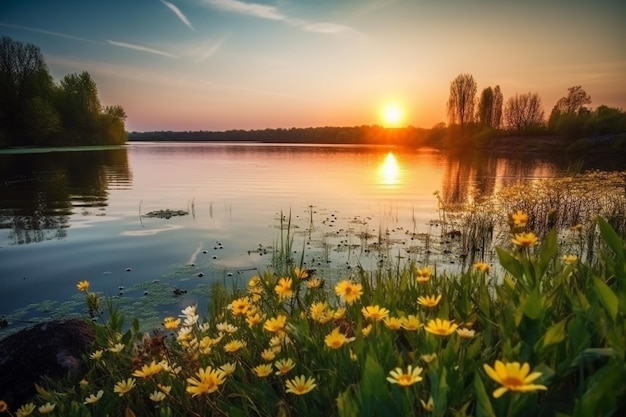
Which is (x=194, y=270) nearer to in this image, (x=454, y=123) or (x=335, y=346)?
(x=335, y=346)

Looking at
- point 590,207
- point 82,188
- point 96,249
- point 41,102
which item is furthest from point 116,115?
point 590,207

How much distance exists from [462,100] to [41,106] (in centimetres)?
8224

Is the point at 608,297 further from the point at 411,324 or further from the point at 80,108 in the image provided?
the point at 80,108

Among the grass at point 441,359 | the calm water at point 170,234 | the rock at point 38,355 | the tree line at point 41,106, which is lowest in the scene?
the calm water at point 170,234

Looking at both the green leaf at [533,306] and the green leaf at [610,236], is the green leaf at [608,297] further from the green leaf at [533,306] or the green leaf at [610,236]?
the green leaf at [610,236]

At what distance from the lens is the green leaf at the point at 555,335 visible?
1638 millimetres

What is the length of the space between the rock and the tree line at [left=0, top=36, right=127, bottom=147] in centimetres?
7568

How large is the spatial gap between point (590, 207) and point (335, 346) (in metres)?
16.5

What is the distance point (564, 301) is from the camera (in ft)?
8.05

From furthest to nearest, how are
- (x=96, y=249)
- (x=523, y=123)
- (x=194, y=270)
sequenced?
(x=523, y=123) → (x=96, y=249) → (x=194, y=270)

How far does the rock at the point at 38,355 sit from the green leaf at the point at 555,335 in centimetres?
451

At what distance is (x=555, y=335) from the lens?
65.2 inches

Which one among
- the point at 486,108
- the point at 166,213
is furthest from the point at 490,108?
the point at 166,213

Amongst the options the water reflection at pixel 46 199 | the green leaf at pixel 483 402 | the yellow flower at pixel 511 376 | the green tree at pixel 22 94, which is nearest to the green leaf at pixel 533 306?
the green leaf at pixel 483 402
